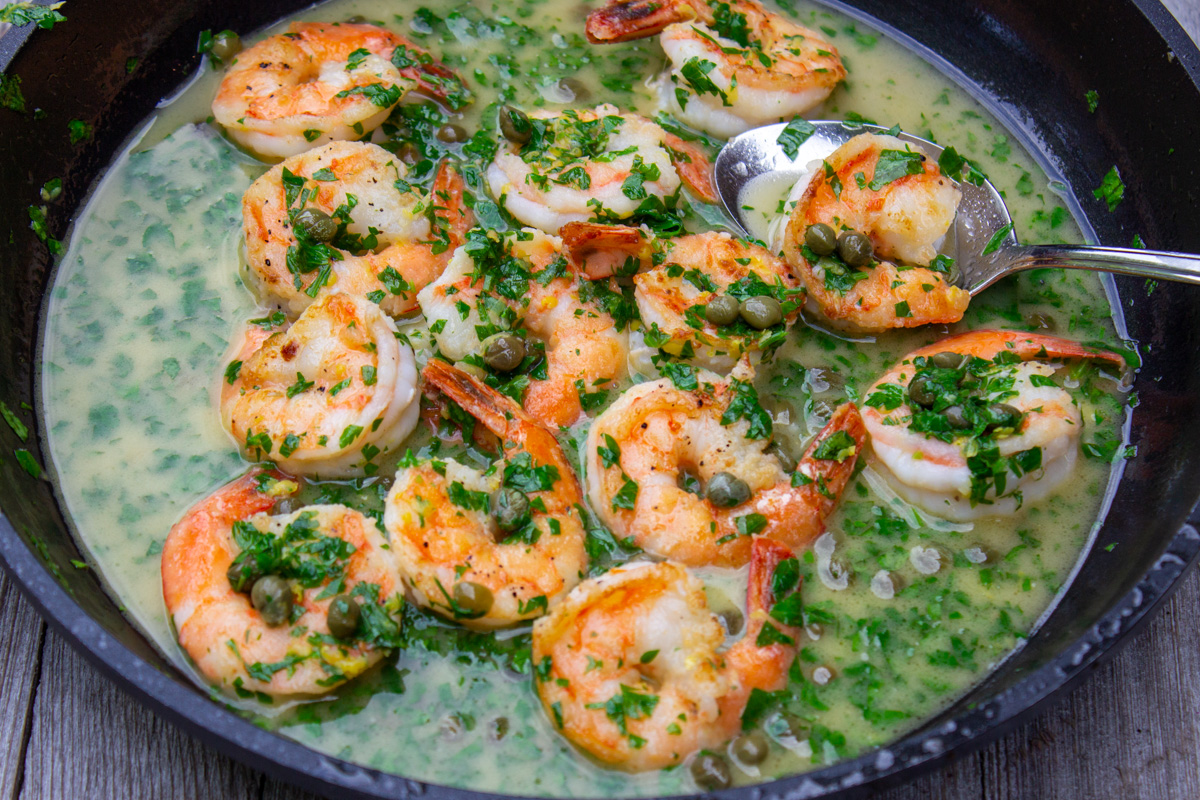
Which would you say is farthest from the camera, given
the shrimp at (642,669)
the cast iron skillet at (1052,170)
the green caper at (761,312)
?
the green caper at (761,312)

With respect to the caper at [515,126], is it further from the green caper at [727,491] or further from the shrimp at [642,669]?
the shrimp at [642,669]

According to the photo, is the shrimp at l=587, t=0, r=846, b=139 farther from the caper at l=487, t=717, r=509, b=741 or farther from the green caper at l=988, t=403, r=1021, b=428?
the caper at l=487, t=717, r=509, b=741

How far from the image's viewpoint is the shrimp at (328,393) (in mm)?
4102

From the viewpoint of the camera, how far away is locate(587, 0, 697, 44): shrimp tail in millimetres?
5656

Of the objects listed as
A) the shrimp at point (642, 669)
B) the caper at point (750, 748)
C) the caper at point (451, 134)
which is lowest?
the caper at point (750, 748)

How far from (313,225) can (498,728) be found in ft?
7.84

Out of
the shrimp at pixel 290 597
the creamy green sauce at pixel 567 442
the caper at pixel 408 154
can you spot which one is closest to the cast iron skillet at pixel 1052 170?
the creamy green sauce at pixel 567 442

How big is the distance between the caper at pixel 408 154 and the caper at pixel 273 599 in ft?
8.50

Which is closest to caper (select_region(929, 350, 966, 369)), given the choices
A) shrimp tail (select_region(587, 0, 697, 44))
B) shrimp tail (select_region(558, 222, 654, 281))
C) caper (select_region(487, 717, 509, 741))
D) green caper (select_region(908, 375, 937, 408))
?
green caper (select_region(908, 375, 937, 408))

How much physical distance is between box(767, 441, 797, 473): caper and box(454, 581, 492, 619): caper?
1.46 meters

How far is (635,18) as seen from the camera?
5.70 metres

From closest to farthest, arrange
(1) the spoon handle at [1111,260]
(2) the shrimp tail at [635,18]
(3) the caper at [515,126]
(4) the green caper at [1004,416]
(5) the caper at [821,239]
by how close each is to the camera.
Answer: (4) the green caper at [1004,416] → (1) the spoon handle at [1111,260] → (5) the caper at [821,239] → (3) the caper at [515,126] → (2) the shrimp tail at [635,18]

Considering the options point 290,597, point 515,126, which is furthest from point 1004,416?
point 290,597

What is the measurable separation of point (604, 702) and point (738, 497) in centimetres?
101
